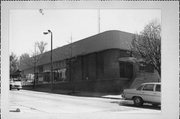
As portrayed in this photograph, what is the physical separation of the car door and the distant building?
0.94 ft

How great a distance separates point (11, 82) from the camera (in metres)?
5.56

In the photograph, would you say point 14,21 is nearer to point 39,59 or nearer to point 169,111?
point 39,59

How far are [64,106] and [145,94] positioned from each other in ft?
6.26

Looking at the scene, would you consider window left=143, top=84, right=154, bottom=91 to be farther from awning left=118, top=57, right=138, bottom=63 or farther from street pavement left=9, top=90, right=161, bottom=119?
awning left=118, top=57, right=138, bottom=63

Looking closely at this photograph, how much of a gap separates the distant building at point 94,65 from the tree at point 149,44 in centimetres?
16

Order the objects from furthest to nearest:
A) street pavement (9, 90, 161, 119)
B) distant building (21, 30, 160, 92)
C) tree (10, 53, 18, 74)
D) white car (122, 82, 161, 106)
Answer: distant building (21, 30, 160, 92), white car (122, 82, 161, 106), tree (10, 53, 18, 74), street pavement (9, 90, 161, 119)

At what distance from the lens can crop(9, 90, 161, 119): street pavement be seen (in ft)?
17.8

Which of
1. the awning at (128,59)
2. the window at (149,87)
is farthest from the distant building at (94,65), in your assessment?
the window at (149,87)

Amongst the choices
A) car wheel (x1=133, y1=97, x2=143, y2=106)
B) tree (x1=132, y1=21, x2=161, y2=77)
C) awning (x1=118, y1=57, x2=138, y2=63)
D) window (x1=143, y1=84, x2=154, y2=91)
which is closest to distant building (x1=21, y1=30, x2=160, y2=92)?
awning (x1=118, y1=57, x2=138, y2=63)

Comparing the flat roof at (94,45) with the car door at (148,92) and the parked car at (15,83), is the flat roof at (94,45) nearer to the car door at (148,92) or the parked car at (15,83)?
the parked car at (15,83)

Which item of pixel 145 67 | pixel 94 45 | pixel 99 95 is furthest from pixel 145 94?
pixel 94 45

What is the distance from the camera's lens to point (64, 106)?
18.5 ft

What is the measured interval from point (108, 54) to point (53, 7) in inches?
64.5

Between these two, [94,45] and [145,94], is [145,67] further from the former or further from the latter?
[94,45]
